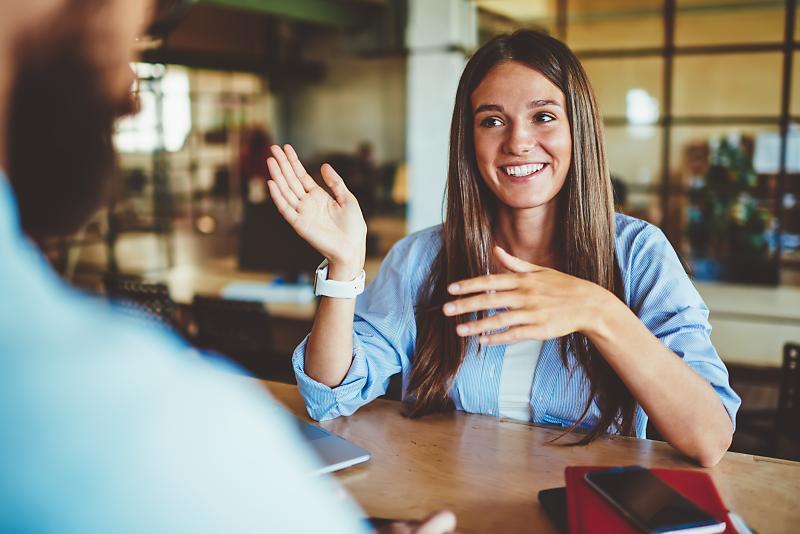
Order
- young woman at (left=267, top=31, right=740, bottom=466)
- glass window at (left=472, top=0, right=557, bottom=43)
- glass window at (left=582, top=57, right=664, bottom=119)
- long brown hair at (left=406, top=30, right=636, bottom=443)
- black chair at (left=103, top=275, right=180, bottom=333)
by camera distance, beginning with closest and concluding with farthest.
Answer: young woman at (left=267, top=31, right=740, bottom=466)
long brown hair at (left=406, top=30, right=636, bottom=443)
black chair at (left=103, top=275, right=180, bottom=333)
glass window at (left=472, top=0, right=557, bottom=43)
glass window at (left=582, top=57, right=664, bottom=119)

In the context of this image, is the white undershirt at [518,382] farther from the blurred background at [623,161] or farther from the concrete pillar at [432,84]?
the concrete pillar at [432,84]

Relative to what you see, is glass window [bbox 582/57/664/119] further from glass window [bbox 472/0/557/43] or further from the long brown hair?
the long brown hair

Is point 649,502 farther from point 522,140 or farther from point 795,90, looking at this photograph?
point 795,90

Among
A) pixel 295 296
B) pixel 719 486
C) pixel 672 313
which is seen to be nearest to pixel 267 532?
pixel 719 486

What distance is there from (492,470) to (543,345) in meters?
0.47

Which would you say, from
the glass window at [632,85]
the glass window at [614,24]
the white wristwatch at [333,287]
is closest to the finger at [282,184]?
the white wristwatch at [333,287]

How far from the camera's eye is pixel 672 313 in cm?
149

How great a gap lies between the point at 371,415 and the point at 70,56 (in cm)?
124

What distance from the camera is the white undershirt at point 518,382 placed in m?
1.63

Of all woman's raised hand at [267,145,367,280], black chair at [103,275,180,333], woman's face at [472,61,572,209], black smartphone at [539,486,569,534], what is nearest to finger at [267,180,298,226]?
woman's raised hand at [267,145,367,280]

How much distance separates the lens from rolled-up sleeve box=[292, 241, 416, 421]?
1502 mm

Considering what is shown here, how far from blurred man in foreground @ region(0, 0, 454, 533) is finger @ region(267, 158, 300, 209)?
98cm

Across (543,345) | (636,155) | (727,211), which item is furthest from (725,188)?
(543,345)

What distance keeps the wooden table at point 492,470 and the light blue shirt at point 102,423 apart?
62 centimetres
